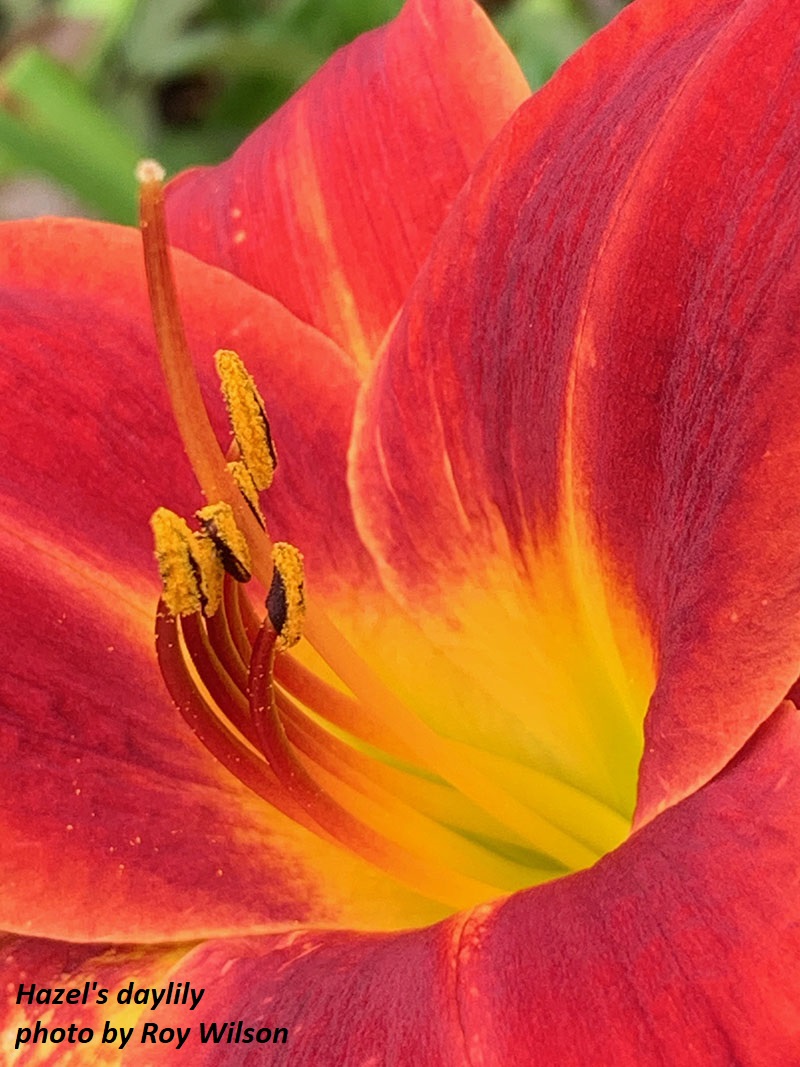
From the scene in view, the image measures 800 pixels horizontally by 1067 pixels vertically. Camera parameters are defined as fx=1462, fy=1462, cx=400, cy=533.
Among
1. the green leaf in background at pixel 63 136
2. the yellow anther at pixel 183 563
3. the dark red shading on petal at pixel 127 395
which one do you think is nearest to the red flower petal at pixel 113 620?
the dark red shading on petal at pixel 127 395

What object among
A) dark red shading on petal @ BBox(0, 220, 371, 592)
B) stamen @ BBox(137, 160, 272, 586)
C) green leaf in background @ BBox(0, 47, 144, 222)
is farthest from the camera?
green leaf in background @ BBox(0, 47, 144, 222)

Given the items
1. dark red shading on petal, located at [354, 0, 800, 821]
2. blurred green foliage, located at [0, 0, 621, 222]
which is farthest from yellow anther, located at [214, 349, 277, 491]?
blurred green foliage, located at [0, 0, 621, 222]

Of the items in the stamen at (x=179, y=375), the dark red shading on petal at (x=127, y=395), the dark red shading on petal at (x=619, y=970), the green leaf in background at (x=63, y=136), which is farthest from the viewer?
the green leaf in background at (x=63, y=136)

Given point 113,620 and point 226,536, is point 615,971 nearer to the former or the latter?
point 226,536

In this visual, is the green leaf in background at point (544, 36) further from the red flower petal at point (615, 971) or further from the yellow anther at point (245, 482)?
the red flower petal at point (615, 971)

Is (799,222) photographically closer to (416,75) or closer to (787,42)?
(787,42)

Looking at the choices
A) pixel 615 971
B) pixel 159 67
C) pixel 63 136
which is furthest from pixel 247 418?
pixel 159 67

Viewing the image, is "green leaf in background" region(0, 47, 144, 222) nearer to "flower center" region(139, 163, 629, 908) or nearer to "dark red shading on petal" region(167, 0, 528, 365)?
"dark red shading on petal" region(167, 0, 528, 365)
